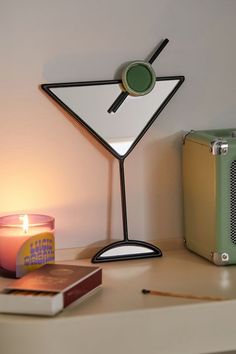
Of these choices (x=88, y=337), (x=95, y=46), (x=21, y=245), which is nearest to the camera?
(x=88, y=337)

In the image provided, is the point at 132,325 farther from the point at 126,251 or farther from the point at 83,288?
the point at 126,251

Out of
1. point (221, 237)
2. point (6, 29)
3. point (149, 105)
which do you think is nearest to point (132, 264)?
point (221, 237)

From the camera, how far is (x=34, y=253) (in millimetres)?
1093

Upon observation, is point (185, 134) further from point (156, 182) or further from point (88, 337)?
point (88, 337)

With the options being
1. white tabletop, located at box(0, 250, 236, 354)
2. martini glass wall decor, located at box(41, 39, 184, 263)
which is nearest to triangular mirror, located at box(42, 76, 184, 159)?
martini glass wall decor, located at box(41, 39, 184, 263)

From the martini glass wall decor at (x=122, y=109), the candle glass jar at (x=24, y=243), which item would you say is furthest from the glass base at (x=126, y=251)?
the candle glass jar at (x=24, y=243)

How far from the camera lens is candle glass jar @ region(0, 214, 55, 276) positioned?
1.09m

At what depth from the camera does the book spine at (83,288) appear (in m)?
0.97

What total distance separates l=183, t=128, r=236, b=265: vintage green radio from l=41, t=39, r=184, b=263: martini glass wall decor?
0.25 feet

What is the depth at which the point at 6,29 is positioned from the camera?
1.14 meters

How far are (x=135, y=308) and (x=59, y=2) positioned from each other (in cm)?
48

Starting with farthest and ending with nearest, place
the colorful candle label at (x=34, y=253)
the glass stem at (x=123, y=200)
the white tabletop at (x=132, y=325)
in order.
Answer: the glass stem at (x=123, y=200)
the colorful candle label at (x=34, y=253)
the white tabletop at (x=132, y=325)

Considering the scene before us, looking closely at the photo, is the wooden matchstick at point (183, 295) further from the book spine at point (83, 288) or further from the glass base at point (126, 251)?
the glass base at point (126, 251)

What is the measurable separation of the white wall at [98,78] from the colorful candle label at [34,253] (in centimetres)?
10
